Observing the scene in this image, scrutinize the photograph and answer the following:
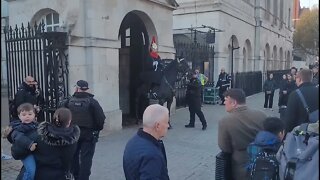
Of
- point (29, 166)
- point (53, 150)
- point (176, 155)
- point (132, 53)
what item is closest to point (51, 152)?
point (53, 150)

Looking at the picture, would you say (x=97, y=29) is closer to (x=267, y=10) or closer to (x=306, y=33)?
(x=267, y=10)

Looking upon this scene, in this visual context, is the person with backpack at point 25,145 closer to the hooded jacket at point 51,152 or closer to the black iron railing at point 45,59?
the hooded jacket at point 51,152

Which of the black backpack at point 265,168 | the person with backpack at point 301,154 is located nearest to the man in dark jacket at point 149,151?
the person with backpack at point 301,154

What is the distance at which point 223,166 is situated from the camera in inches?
146

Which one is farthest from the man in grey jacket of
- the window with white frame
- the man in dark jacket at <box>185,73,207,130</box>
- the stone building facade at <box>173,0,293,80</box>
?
the window with white frame

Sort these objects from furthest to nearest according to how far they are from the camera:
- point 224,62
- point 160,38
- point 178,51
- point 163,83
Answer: point 224,62 < point 178,51 < point 160,38 < point 163,83

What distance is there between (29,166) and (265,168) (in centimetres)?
232

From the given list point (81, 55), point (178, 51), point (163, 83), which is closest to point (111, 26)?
point (81, 55)

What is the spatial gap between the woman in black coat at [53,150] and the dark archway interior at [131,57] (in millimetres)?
7785

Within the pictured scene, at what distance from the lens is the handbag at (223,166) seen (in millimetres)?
3696

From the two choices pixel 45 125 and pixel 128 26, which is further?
pixel 128 26

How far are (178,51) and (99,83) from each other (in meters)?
6.31

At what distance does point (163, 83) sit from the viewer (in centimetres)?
1009

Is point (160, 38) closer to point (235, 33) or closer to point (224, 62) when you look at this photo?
point (224, 62)
